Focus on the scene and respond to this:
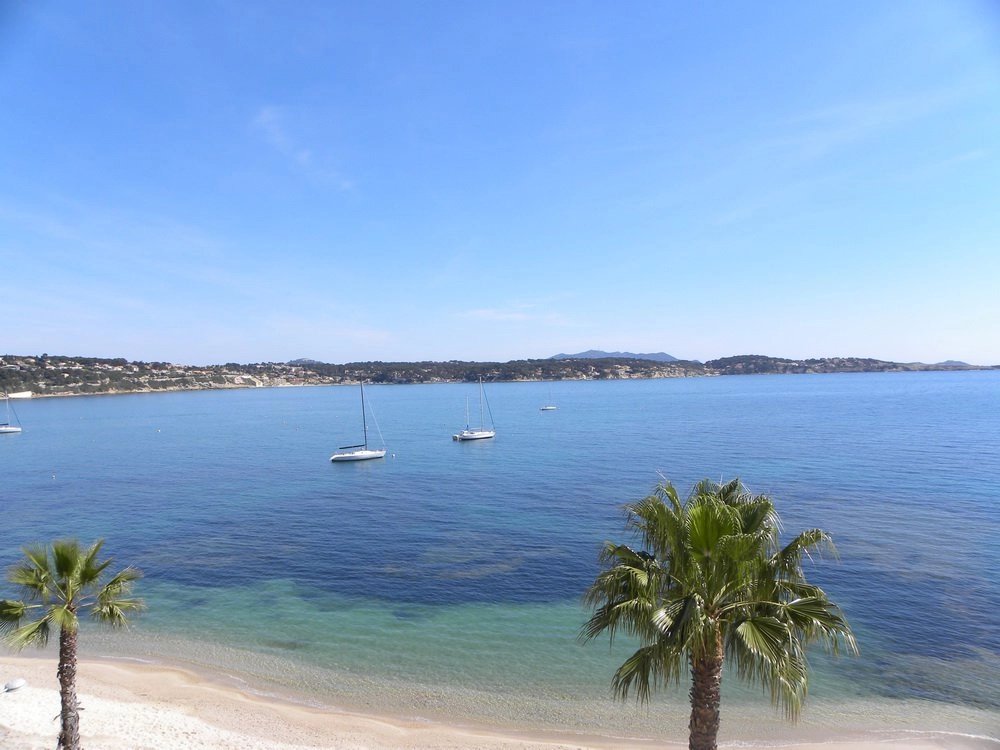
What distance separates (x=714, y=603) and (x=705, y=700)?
1.79m

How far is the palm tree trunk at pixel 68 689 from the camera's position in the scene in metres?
13.5

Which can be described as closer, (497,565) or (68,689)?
(68,689)

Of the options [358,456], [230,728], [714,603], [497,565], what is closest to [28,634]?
[230,728]

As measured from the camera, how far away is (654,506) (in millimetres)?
10070

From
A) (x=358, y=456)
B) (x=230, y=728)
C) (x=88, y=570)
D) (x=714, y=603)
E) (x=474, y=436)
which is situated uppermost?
(x=714, y=603)

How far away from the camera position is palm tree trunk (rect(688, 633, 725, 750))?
372 inches

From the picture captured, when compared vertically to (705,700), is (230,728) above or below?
below

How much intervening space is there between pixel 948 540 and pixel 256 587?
4119 centimetres

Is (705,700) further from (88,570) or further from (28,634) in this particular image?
(28,634)

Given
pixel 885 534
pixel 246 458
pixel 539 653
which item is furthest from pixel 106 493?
pixel 885 534

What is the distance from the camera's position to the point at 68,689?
45.5 ft

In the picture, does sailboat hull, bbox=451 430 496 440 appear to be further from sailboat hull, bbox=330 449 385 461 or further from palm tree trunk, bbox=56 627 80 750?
palm tree trunk, bbox=56 627 80 750

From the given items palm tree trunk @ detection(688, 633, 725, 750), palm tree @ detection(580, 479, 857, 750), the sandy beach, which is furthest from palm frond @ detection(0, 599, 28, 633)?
palm tree trunk @ detection(688, 633, 725, 750)

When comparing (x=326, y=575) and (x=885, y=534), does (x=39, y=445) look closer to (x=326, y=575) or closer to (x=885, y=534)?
(x=326, y=575)
